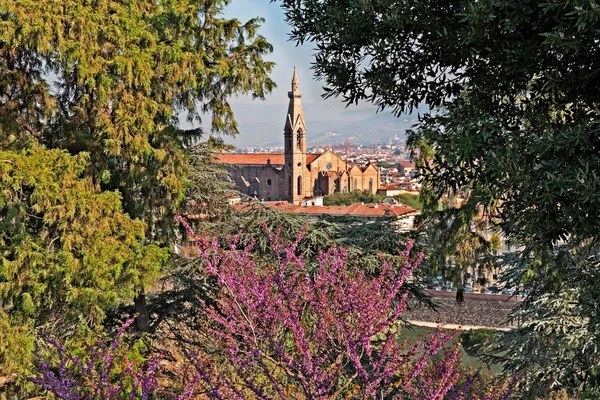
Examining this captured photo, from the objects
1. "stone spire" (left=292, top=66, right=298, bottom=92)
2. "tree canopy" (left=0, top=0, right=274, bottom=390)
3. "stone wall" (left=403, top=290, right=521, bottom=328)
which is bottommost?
"stone wall" (left=403, top=290, right=521, bottom=328)

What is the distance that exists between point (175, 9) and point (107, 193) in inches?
126

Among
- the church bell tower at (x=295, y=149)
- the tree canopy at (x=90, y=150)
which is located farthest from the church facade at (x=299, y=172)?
the tree canopy at (x=90, y=150)

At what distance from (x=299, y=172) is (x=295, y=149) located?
3639 millimetres

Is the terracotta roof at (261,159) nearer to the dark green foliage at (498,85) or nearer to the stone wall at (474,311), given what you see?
the stone wall at (474,311)

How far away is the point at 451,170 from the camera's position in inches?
229

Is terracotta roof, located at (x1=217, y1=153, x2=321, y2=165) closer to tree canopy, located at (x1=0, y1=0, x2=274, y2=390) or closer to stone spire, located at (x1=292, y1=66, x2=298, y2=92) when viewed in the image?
stone spire, located at (x1=292, y1=66, x2=298, y2=92)

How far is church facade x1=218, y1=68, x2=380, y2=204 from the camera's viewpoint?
8894 cm

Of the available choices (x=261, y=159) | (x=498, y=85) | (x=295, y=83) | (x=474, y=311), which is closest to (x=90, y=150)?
(x=498, y=85)

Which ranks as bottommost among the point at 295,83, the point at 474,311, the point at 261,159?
the point at 474,311

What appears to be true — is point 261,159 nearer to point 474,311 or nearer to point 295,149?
point 295,149

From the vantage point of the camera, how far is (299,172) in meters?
90.1

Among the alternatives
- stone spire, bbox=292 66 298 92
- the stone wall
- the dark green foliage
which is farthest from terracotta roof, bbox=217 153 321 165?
the dark green foliage

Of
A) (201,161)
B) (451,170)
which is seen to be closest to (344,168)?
(201,161)

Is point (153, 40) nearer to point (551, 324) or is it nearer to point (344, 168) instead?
point (551, 324)
